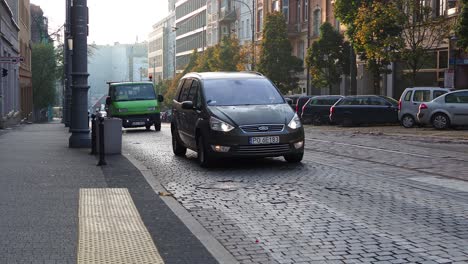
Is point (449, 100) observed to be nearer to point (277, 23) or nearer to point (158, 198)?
point (158, 198)

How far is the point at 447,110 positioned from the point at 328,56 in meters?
19.3

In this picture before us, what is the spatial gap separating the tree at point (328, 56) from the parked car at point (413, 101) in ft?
51.3

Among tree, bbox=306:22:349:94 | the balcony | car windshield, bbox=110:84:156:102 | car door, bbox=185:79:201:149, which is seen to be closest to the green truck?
car windshield, bbox=110:84:156:102

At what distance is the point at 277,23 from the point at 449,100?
30.1 metres

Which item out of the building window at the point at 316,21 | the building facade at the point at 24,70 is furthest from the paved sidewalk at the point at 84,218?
the building window at the point at 316,21

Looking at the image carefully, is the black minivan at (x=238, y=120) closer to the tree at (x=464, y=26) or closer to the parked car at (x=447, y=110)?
the parked car at (x=447, y=110)

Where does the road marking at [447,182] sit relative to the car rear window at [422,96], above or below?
below

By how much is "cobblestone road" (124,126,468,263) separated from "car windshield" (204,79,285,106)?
3.87 ft

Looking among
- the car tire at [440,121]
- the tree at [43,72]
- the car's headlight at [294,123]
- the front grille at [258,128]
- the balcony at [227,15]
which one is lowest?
the car tire at [440,121]

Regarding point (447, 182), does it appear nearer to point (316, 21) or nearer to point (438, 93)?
point (438, 93)

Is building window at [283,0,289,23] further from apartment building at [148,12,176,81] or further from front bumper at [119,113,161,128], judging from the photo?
apartment building at [148,12,176,81]

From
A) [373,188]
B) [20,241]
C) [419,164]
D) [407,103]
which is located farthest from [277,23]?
[20,241]

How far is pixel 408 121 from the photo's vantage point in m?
29.1

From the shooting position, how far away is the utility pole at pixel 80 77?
17.0 m
